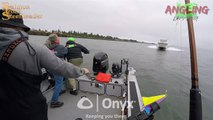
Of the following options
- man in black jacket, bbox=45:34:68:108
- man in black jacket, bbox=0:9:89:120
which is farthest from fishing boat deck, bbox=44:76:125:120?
man in black jacket, bbox=0:9:89:120

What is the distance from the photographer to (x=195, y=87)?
1373mm

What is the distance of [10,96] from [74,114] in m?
1.76

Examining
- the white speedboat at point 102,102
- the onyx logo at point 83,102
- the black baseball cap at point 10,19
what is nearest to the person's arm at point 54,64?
the black baseball cap at point 10,19

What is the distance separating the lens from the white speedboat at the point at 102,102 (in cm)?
225

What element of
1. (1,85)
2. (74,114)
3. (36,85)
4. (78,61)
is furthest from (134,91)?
(1,85)

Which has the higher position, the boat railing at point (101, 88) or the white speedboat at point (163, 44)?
the white speedboat at point (163, 44)

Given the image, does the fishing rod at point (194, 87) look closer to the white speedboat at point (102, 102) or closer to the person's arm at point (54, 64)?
the white speedboat at point (102, 102)

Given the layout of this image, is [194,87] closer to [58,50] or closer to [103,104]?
[103,104]

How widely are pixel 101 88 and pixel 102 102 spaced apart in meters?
0.40

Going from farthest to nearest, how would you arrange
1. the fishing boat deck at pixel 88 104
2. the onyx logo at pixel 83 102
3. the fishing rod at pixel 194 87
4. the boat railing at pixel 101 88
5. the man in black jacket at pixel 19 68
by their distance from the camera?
1. the boat railing at pixel 101 88
2. the onyx logo at pixel 83 102
3. the fishing boat deck at pixel 88 104
4. the fishing rod at pixel 194 87
5. the man in black jacket at pixel 19 68

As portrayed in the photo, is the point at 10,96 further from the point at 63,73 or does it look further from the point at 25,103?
the point at 63,73

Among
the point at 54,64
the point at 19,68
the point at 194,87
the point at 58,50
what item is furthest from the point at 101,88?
the point at 19,68

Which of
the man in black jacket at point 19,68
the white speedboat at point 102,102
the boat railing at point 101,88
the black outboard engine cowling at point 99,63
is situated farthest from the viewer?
the black outboard engine cowling at point 99,63

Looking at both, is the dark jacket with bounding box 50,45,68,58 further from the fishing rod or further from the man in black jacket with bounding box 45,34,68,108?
the fishing rod
